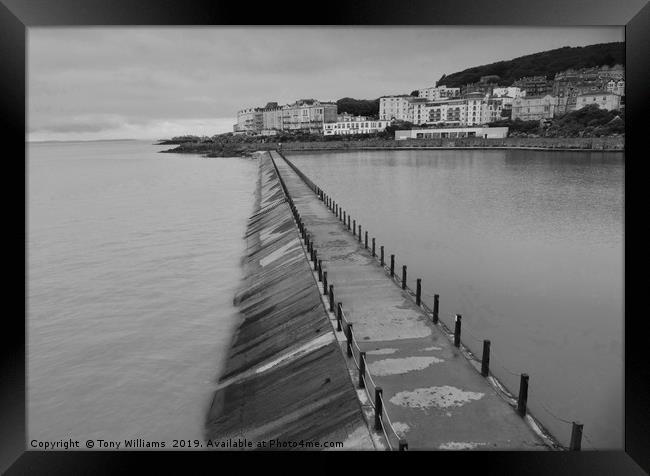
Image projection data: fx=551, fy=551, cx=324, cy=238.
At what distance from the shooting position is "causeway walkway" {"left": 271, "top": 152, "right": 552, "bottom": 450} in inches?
268

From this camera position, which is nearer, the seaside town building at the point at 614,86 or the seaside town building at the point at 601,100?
the seaside town building at the point at 614,86

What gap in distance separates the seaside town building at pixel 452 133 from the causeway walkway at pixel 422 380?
4014 inches

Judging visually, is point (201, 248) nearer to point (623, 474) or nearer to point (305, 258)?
point (305, 258)

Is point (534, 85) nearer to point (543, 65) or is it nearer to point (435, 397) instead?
point (543, 65)

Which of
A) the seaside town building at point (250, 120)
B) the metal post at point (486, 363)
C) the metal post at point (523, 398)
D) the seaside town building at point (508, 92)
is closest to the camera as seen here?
the metal post at point (523, 398)

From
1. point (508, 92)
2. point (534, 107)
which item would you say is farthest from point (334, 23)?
point (508, 92)

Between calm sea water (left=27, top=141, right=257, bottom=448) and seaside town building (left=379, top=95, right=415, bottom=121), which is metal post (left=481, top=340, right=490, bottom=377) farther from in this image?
seaside town building (left=379, top=95, right=415, bottom=121)

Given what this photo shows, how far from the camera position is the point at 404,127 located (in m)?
125

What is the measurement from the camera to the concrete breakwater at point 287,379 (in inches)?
305

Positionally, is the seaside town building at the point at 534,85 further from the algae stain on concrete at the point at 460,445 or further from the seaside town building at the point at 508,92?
the algae stain on concrete at the point at 460,445

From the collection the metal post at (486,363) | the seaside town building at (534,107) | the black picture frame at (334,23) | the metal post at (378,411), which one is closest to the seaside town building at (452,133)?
the seaside town building at (534,107)

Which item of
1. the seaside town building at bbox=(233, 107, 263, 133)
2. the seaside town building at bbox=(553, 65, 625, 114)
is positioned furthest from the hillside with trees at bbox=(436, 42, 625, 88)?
the seaside town building at bbox=(233, 107, 263, 133)

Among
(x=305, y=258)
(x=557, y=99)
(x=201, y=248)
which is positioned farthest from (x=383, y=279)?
(x=557, y=99)

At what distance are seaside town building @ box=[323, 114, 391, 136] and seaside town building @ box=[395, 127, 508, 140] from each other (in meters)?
15.2
